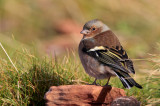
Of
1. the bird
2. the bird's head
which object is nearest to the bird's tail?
the bird

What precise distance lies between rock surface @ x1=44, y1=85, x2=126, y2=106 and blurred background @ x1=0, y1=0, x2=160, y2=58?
5795 mm

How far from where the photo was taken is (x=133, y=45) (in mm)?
10750

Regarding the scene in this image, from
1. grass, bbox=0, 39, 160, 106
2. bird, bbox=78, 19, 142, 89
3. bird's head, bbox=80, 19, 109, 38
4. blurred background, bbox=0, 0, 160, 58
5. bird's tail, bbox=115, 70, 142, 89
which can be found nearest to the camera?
bird's tail, bbox=115, 70, 142, 89

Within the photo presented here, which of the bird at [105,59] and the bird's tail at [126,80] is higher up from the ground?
the bird at [105,59]

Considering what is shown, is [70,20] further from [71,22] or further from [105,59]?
[105,59]

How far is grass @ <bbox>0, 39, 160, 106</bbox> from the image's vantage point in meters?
5.21

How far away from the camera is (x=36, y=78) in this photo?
5.50m

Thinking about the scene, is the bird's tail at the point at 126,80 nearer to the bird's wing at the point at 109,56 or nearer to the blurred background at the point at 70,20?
the bird's wing at the point at 109,56

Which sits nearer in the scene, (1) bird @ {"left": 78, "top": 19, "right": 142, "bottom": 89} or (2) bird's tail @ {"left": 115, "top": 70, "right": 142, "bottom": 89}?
(2) bird's tail @ {"left": 115, "top": 70, "right": 142, "bottom": 89}

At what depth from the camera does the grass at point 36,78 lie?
521 centimetres

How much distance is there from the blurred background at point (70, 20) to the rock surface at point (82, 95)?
579 cm

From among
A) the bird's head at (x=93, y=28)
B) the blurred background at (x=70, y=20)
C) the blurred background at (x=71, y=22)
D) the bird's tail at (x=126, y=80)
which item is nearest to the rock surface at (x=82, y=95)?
the bird's tail at (x=126, y=80)

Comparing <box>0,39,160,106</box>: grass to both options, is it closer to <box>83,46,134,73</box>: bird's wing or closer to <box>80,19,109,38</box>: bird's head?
<box>83,46,134,73</box>: bird's wing

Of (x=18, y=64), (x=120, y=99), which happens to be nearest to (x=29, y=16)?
(x=18, y=64)
